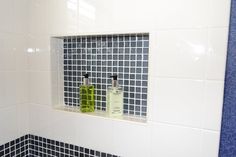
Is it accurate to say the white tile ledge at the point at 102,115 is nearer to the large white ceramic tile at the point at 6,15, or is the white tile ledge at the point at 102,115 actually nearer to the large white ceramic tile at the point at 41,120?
the large white ceramic tile at the point at 41,120

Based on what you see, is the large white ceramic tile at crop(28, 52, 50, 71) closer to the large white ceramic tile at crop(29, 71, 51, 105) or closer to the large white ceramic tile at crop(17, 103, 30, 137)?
the large white ceramic tile at crop(29, 71, 51, 105)

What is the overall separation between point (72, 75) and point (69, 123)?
0.79 ft

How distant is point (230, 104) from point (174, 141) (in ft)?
0.79

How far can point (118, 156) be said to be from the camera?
0.84 metres

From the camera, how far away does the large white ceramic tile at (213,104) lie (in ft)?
2.12

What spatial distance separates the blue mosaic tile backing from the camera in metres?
0.60

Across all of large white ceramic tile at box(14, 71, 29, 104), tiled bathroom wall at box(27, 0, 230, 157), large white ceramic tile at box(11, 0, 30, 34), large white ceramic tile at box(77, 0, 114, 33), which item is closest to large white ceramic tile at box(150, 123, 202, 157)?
tiled bathroom wall at box(27, 0, 230, 157)

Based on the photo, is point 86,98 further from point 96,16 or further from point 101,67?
point 96,16

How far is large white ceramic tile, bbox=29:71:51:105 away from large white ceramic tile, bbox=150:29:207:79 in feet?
1.77

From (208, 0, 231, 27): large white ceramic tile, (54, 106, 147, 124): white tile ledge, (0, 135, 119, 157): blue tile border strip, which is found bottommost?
(0, 135, 119, 157): blue tile border strip

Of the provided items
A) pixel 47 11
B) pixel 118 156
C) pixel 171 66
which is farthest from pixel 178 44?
pixel 47 11

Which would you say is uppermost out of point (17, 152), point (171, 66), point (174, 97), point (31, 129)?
point (171, 66)

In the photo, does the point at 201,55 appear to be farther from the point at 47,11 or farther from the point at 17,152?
the point at 17,152

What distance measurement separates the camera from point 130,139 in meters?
0.81
